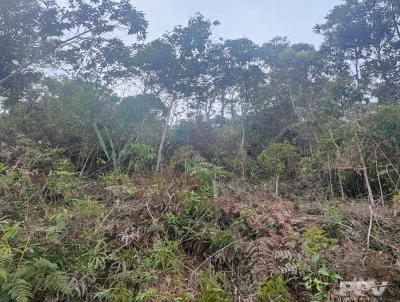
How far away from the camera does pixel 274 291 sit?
283 centimetres

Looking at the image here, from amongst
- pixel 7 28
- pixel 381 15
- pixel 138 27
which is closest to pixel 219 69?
pixel 138 27

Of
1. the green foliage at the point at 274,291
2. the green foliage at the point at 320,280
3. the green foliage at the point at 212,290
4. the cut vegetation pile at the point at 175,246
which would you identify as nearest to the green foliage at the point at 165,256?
the cut vegetation pile at the point at 175,246

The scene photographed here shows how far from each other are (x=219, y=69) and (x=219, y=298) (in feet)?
39.1

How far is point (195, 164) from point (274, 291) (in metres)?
3.28

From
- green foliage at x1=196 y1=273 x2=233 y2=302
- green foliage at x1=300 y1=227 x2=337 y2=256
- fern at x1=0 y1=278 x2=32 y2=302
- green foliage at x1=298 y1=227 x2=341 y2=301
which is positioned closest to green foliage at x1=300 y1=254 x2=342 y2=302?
green foliage at x1=298 y1=227 x2=341 y2=301

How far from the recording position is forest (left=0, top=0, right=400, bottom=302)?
294 centimetres

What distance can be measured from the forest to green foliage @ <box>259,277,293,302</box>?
20mm

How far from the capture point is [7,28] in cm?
994

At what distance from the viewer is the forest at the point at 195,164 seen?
2.94 m

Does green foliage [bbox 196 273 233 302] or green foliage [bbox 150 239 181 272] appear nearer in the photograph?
green foliage [bbox 196 273 233 302]

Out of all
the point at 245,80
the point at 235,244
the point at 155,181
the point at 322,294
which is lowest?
the point at 322,294

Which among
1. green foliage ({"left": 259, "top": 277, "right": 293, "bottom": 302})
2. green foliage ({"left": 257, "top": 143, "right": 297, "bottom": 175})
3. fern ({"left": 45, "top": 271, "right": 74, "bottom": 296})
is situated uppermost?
green foliage ({"left": 257, "top": 143, "right": 297, "bottom": 175})

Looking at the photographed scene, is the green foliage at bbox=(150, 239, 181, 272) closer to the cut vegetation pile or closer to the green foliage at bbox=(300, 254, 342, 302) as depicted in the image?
the cut vegetation pile

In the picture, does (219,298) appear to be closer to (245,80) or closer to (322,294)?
(322,294)
